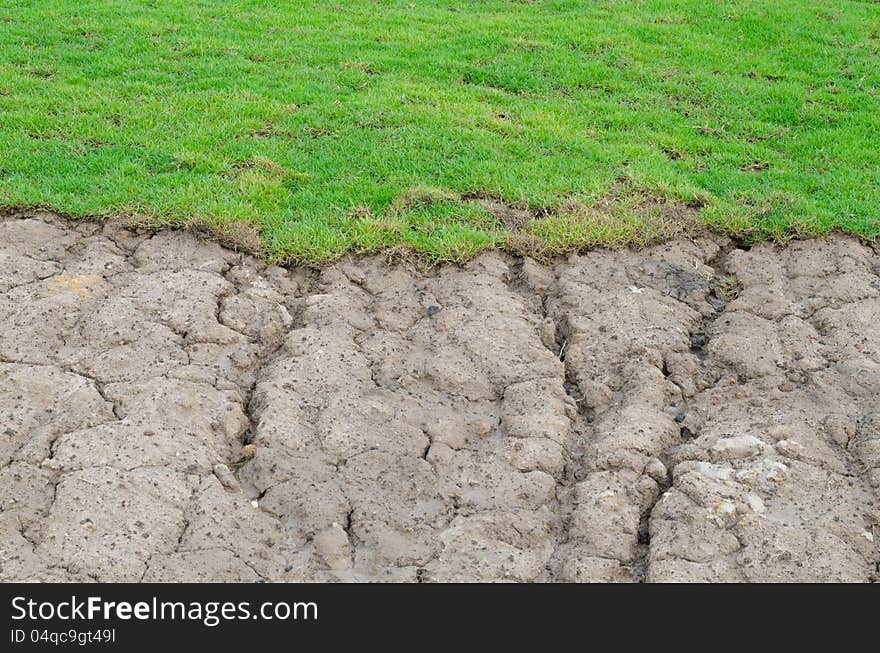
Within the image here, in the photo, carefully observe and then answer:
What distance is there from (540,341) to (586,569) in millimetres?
1578

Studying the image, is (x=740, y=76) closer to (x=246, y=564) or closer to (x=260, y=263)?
(x=260, y=263)

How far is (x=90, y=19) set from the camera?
30.0ft

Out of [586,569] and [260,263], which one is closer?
[586,569]

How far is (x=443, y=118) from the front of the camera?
287 inches

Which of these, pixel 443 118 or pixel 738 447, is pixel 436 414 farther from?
pixel 443 118

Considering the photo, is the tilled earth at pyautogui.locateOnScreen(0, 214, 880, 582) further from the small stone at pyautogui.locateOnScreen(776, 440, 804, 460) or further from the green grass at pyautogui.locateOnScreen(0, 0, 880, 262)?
the green grass at pyautogui.locateOnScreen(0, 0, 880, 262)

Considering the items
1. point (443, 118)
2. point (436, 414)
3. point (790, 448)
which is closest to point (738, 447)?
point (790, 448)

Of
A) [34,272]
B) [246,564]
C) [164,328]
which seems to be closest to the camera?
[246,564]

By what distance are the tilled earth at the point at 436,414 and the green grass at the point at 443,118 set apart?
0.34 meters

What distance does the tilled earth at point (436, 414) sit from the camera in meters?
3.78

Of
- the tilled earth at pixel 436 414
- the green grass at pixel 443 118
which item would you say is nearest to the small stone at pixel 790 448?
the tilled earth at pixel 436 414

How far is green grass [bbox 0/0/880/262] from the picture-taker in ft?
19.6

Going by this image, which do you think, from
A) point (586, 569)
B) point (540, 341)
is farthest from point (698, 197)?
point (586, 569)

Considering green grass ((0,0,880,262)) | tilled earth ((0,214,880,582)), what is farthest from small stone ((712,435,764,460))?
green grass ((0,0,880,262))
